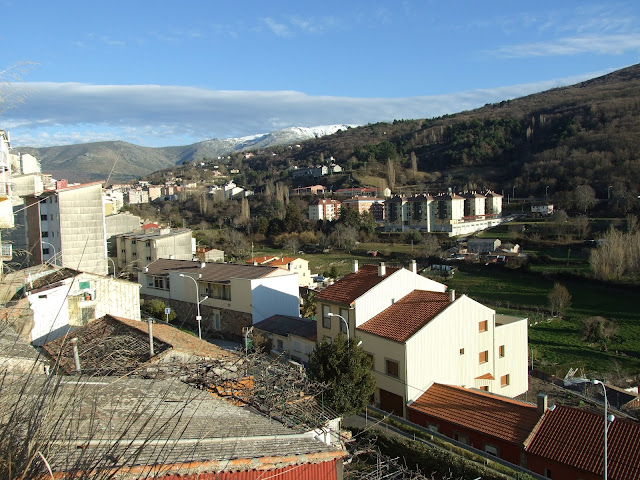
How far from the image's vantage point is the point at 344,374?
11.6m

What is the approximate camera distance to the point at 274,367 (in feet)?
25.4

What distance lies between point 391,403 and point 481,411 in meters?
2.64

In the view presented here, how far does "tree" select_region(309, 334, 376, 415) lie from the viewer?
11.2m

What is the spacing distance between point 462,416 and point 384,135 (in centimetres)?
13353

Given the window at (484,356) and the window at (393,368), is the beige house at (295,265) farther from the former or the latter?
the window at (393,368)

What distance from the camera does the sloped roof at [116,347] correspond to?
7441 mm

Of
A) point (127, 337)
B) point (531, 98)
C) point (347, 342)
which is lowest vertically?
point (347, 342)

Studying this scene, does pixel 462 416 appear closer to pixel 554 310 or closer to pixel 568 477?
pixel 568 477

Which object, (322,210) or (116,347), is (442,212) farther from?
(116,347)

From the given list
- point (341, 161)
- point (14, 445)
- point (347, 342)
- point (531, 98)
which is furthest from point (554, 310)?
point (531, 98)

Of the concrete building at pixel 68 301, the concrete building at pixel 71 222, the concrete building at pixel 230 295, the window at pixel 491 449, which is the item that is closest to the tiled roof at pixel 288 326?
the concrete building at pixel 230 295

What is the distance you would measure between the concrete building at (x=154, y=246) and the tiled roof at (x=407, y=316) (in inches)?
762

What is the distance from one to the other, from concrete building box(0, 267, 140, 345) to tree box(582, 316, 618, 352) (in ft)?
71.7

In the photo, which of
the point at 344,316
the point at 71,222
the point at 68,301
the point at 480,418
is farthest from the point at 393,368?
the point at 71,222
